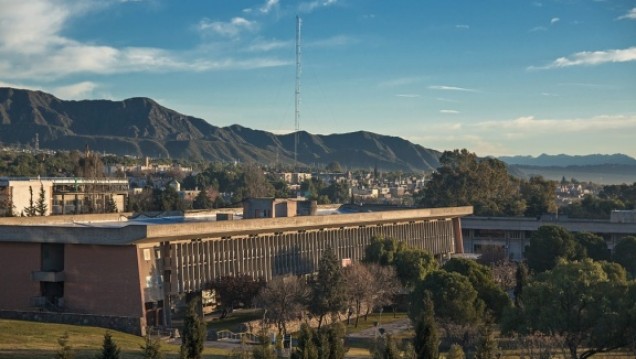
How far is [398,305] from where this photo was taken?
5891cm

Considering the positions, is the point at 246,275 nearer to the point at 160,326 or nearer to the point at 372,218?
the point at 160,326

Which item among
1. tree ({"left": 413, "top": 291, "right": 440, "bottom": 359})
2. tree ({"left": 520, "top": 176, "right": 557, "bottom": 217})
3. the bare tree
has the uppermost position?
tree ({"left": 520, "top": 176, "right": 557, "bottom": 217})

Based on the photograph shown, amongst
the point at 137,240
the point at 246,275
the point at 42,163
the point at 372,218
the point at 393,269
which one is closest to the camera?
the point at 137,240

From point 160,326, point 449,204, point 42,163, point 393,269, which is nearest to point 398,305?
point 393,269

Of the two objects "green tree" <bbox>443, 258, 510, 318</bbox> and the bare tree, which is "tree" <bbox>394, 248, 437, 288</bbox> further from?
the bare tree

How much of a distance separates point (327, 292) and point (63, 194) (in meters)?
54.0

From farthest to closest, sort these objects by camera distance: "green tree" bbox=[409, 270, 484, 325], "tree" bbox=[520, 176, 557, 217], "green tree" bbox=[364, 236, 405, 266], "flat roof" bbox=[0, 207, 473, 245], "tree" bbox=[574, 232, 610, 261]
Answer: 1. "tree" bbox=[520, 176, 557, 217]
2. "tree" bbox=[574, 232, 610, 261]
3. "green tree" bbox=[364, 236, 405, 266]
4. "flat roof" bbox=[0, 207, 473, 245]
5. "green tree" bbox=[409, 270, 484, 325]

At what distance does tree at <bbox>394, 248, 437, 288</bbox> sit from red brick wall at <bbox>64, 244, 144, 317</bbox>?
18.3 metres

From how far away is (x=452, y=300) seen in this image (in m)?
43.7

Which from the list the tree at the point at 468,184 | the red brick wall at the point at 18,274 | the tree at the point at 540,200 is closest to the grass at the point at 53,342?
the red brick wall at the point at 18,274

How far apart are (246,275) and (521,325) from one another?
17.5 metres

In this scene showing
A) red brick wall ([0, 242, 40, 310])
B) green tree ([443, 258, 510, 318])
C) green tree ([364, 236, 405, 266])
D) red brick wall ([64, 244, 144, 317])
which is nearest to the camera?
red brick wall ([64, 244, 144, 317])

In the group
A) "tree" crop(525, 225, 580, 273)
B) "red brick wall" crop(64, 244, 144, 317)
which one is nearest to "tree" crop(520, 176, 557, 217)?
"tree" crop(525, 225, 580, 273)

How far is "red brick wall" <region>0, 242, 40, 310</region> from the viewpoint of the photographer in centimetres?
4569
